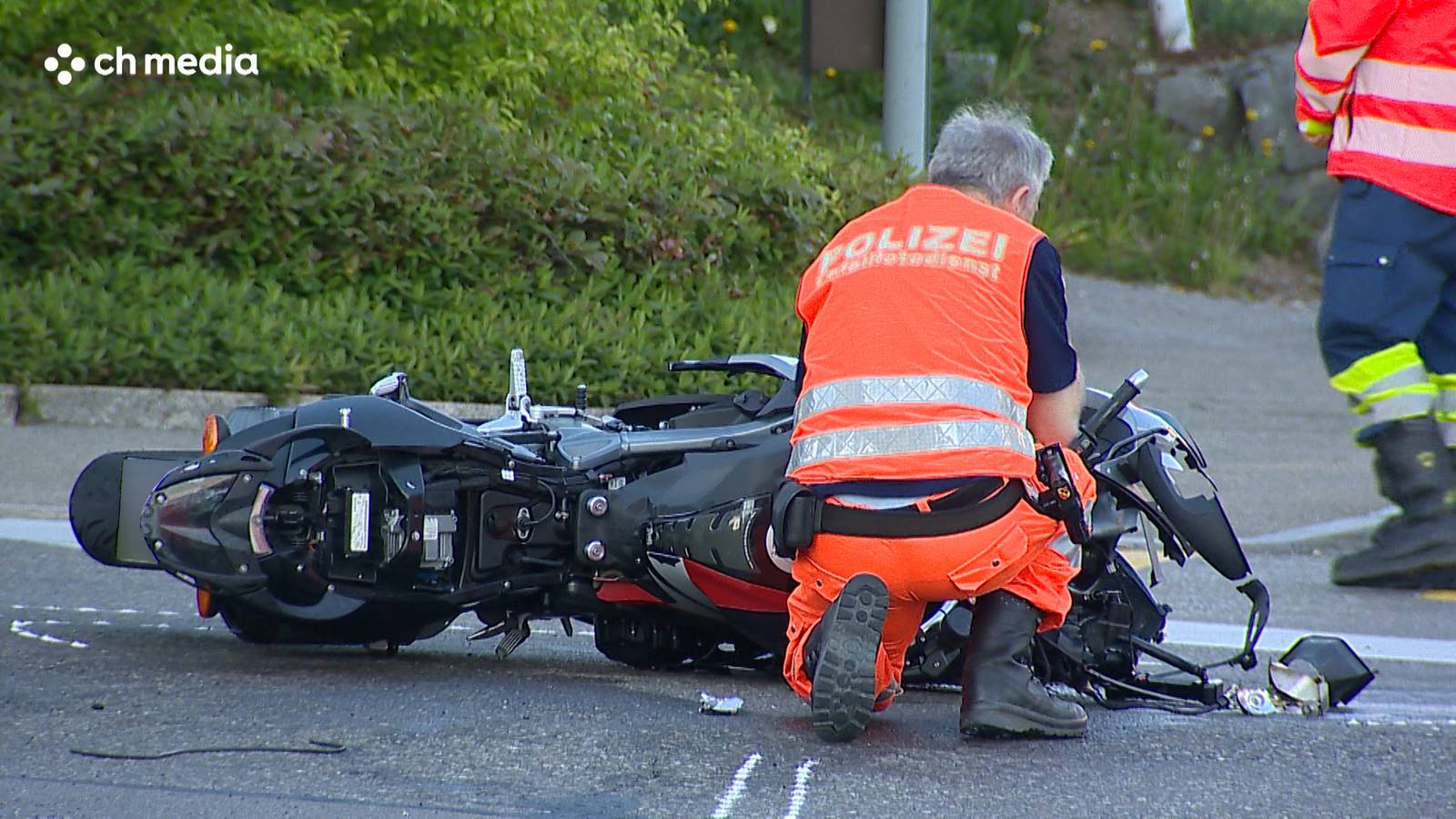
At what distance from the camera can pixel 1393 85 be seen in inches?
244

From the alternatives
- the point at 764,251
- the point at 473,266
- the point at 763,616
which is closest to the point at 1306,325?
the point at 764,251

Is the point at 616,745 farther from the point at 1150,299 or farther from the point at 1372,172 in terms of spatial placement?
the point at 1150,299

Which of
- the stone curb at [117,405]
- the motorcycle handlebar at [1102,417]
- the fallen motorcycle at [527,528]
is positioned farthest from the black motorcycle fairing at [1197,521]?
the stone curb at [117,405]

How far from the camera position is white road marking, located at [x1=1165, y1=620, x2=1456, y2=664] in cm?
544

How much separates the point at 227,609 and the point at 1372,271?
386 cm

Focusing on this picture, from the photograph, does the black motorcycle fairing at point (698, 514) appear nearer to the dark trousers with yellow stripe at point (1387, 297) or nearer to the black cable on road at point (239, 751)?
the black cable on road at point (239, 751)

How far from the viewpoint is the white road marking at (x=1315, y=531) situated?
→ 23.7 feet

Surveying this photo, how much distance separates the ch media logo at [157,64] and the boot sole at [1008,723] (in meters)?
7.09

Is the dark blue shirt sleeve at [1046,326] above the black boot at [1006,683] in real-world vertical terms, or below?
above

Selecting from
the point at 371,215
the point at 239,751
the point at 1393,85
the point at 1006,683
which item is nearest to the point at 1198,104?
the point at 371,215

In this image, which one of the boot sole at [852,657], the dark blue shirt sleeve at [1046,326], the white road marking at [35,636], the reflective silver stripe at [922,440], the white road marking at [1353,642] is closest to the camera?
the boot sole at [852,657]

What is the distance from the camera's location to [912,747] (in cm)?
400

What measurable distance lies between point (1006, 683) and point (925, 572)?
0.32 meters

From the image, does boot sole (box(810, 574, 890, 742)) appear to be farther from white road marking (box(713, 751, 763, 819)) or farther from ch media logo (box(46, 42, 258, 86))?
ch media logo (box(46, 42, 258, 86))
